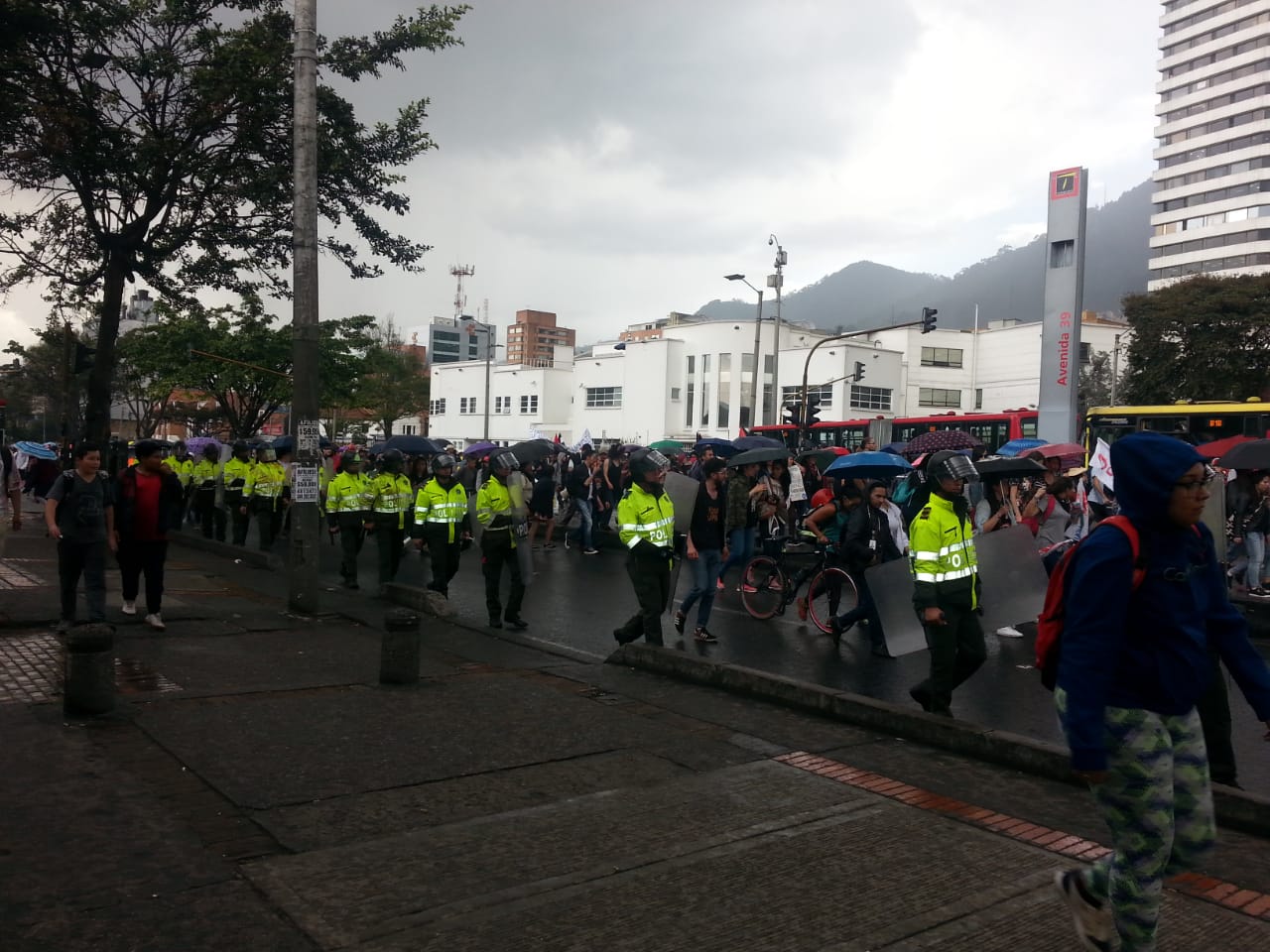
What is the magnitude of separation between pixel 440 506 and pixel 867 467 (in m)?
4.65

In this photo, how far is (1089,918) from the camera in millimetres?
3393

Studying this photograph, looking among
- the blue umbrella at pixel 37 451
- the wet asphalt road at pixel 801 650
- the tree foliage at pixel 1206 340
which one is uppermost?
the tree foliage at pixel 1206 340

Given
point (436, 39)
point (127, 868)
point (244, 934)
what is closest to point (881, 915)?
point (244, 934)

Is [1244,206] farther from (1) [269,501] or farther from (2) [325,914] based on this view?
(2) [325,914]

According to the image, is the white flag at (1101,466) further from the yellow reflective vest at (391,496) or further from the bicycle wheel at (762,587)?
the yellow reflective vest at (391,496)

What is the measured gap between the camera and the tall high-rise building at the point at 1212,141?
93000mm

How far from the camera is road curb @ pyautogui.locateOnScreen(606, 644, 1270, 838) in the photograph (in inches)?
203

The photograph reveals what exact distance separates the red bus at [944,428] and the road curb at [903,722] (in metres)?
20.7

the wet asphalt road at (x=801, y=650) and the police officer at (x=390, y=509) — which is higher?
the police officer at (x=390, y=509)

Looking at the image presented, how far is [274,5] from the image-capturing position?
62.2 ft

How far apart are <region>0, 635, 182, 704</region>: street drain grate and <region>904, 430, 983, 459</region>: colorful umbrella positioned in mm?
11346

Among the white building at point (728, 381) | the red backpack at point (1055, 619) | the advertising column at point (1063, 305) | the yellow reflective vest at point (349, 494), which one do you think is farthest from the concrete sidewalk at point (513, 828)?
the white building at point (728, 381)

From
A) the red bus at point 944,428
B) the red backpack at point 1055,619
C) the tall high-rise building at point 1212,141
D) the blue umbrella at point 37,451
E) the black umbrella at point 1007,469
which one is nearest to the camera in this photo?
the red backpack at point 1055,619

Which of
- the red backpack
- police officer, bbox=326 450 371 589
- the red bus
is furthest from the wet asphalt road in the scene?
the red bus
